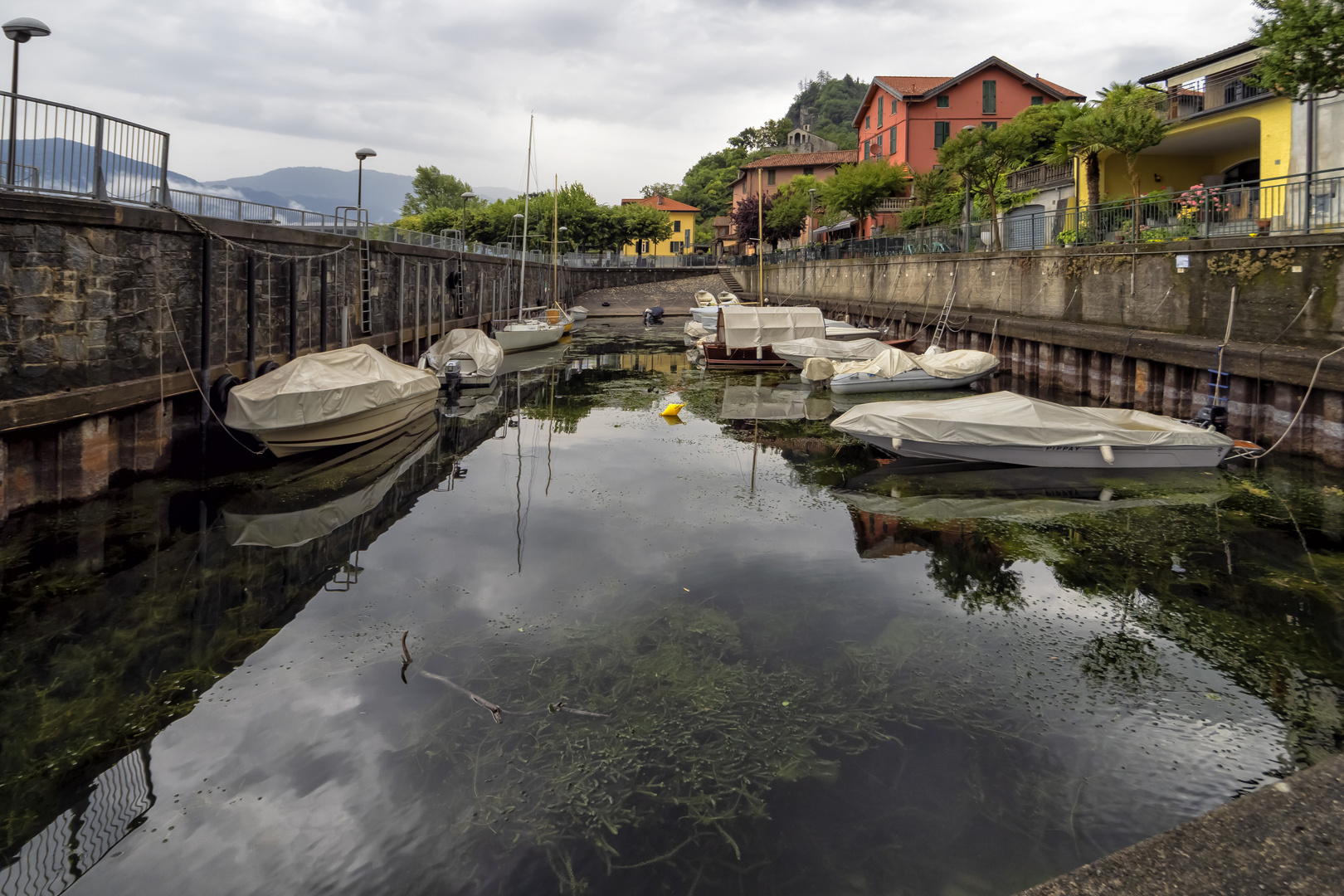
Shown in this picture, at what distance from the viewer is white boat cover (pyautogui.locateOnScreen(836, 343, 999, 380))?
77.4 ft

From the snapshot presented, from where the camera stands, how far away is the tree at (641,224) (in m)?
88.7

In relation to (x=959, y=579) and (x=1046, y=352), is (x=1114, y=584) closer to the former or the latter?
(x=959, y=579)

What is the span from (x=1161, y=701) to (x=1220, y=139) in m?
29.5

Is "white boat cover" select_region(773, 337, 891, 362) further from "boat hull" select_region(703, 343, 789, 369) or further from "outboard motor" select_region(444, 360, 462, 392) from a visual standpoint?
"outboard motor" select_region(444, 360, 462, 392)

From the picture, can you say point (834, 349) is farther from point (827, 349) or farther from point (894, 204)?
point (894, 204)

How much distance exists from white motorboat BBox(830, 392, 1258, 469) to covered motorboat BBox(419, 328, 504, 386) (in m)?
→ 15.3

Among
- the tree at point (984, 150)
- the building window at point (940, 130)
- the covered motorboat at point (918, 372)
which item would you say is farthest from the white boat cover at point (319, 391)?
the building window at point (940, 130)

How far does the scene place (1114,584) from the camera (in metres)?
9.67

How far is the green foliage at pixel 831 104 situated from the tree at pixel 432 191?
5519cm

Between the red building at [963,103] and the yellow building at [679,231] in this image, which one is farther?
the yellow building at [679,231]

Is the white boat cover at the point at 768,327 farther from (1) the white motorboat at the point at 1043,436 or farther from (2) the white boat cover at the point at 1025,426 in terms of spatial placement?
(1) the white motorboat at the point at 1043,436

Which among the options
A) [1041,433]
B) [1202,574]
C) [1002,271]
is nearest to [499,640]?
[1202,574]

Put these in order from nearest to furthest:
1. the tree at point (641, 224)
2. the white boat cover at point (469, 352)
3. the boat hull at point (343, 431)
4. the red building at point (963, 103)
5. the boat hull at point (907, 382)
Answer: the boat hull at point (343, 431), the boat hull at point (907, 382), the white boat cover at point (469, 352), the red building at point (963, 103), the tree at point (641, 224)

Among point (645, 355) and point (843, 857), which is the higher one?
point (645, 355)
